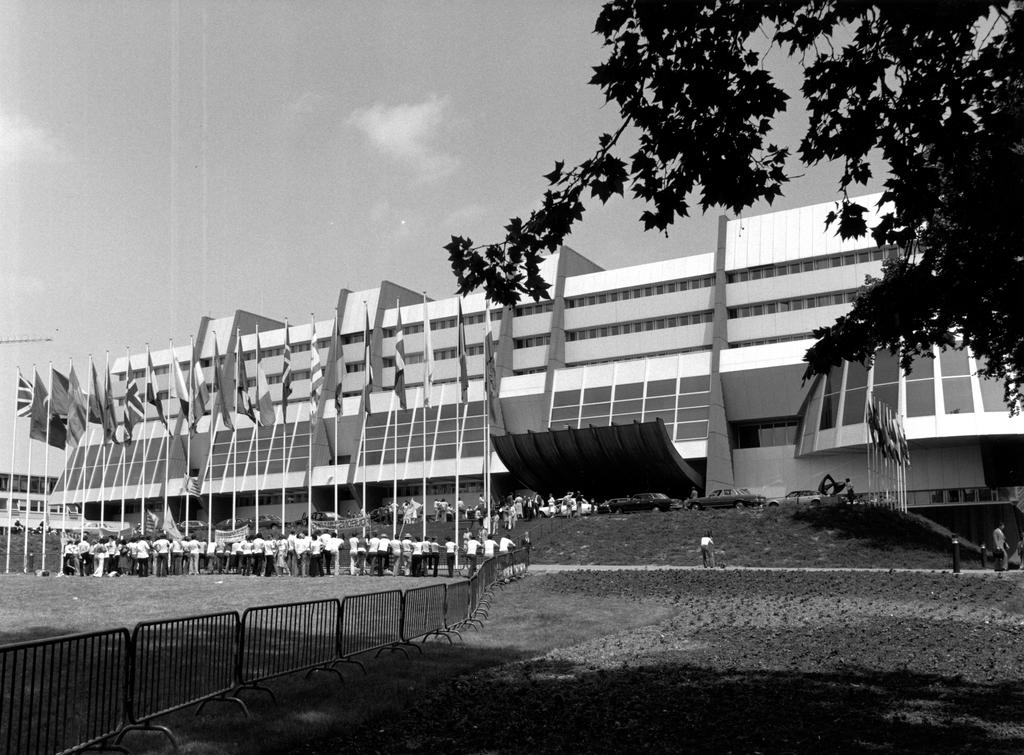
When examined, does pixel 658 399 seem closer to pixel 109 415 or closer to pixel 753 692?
pixel 109 415

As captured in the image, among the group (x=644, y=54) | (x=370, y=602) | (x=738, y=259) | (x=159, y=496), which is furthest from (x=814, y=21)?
(x=159, y=496)

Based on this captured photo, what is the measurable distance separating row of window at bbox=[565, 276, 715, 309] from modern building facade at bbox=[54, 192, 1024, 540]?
99 mm

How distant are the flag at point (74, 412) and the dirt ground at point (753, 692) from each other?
28.7 metres

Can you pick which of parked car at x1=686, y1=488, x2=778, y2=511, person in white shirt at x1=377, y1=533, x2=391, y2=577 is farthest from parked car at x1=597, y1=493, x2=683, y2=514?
person in white shirt at x1=377, y1=533, x2=391, y2=577

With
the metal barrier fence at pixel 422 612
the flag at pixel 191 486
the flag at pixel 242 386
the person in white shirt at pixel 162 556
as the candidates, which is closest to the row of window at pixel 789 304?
the flag at pixel 242 386

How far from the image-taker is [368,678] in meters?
11.2

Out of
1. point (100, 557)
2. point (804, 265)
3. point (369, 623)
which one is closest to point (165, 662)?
point (369, 623)

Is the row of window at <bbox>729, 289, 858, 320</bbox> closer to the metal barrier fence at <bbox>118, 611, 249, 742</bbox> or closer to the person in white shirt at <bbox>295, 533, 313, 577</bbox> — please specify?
the person in white shirt at <bbox>295, 533, 313, 577</bbox>

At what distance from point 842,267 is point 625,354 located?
596 inches

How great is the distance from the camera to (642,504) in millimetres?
51531

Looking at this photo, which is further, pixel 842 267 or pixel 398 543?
pixel 842 267

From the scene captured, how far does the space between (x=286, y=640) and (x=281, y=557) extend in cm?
2416

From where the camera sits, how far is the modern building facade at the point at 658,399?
53.6 meters

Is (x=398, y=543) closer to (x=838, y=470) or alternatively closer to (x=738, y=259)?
(x=838, y=470)
